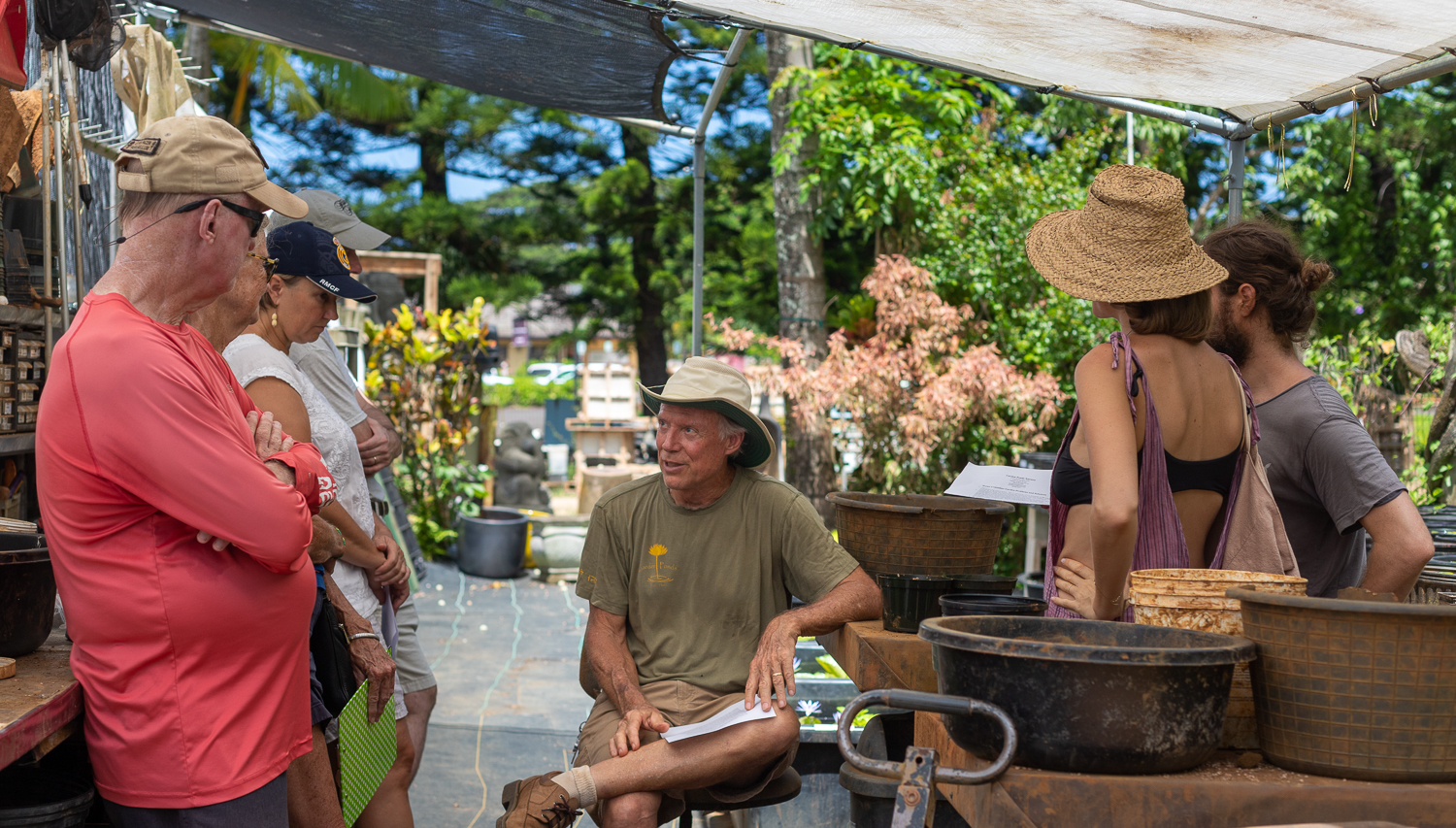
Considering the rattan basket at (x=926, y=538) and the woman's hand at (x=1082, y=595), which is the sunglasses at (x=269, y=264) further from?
the woman's hand at (x=1082, y=595)

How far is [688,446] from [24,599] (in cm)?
151

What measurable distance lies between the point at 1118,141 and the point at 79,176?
394 inches

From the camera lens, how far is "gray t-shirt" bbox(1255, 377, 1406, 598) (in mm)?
2379

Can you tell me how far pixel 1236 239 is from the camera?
8.30ft


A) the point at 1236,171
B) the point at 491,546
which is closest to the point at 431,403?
the point at 491,546

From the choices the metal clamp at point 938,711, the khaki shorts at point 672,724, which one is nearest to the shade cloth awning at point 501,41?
the khaki shorts at point 672,724

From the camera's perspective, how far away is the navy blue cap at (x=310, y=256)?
2.71 meters

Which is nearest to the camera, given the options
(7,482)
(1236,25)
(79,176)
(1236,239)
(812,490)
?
(1236,239)

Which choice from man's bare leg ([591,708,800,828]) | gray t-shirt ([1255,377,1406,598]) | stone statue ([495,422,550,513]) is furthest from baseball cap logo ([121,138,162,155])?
stone statue ([495,422,550,513])

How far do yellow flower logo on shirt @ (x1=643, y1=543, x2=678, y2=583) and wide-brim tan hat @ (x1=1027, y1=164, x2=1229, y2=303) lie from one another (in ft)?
4.14

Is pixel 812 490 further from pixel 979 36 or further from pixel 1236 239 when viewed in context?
pixel 1236 239

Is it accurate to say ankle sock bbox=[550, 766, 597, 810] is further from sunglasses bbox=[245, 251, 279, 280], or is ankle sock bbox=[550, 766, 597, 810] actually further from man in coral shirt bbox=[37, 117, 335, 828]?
sunglasses bbox=[245, 251, 279, 280]

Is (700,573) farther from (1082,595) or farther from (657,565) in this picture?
(1082,595)

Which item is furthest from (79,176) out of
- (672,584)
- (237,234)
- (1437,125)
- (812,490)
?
(1437,125)
